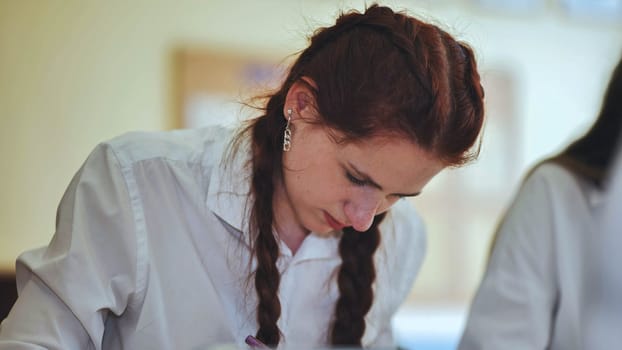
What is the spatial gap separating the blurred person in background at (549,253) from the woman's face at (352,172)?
13.2 inches

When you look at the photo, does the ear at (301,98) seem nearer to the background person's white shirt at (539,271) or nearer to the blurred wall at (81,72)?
the background person's white shirt at (539,271)

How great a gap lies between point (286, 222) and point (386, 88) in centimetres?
38

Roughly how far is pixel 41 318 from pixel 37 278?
67 millimetres

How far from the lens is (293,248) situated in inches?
53.2

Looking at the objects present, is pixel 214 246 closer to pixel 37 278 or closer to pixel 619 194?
pixel 37 278

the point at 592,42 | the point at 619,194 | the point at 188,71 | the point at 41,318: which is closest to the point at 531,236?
the point at 619,194

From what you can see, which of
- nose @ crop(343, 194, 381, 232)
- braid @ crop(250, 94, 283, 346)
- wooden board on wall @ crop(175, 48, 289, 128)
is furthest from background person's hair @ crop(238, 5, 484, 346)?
wooden board on wall @ crop(175, 48, 289, 128)

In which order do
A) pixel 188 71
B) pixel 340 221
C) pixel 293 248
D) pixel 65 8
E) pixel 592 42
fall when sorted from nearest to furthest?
pixel 340 221 → pixel 293 248 → pixel 65 8 → pixel 188 71 → pixel 592 42

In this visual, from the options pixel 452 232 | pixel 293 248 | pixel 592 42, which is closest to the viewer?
pixel 293 248

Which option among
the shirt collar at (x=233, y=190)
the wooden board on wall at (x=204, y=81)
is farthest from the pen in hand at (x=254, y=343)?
the wooden board on wall at (x=204, y=81)

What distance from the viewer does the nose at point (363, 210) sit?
1146mm

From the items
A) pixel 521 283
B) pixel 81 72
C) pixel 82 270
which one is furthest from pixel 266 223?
pixel 81 72

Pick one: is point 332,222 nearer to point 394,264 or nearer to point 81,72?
point 394,264

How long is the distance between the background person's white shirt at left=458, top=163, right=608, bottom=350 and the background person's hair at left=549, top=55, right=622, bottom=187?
0.03 m
